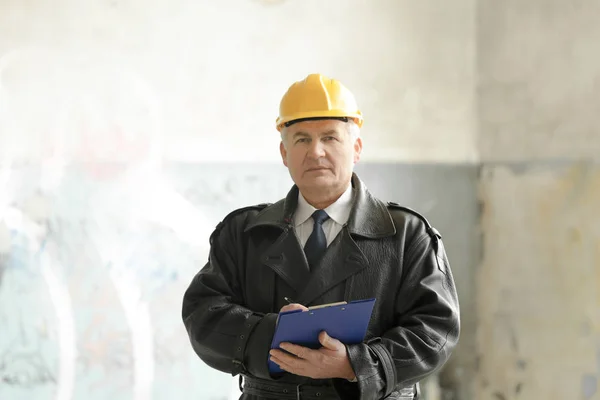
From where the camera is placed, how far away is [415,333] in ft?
5.54

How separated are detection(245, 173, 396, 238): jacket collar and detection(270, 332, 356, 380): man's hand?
0.29 metres

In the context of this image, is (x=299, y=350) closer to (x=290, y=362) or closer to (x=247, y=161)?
(x=290, y=362)

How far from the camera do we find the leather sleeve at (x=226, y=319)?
168 centimetres

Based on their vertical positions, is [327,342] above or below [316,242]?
below

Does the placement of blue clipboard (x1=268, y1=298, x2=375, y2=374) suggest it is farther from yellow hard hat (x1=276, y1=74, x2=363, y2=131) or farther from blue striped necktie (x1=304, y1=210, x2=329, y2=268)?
yellow hard hat (x1=276, y1=74, x2=363, y2=131)

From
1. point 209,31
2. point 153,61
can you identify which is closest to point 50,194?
point 153,61

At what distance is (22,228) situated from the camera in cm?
252

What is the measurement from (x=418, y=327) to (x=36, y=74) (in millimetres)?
1567

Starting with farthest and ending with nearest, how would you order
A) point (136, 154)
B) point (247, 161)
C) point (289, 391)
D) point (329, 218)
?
1. point (247, 161)
2. point (136, 154)
3. point (329, 218)
4. point (289, 391)

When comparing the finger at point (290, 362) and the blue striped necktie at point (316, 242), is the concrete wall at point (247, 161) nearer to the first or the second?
the blue striped necktie at point (316, 242)

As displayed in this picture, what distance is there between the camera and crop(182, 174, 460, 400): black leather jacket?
1.67m

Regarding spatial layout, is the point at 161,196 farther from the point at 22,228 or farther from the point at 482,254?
the point at 482,254

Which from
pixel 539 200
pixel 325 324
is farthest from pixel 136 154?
pixel 539 200

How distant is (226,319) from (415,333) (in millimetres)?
416
